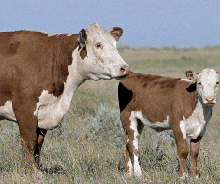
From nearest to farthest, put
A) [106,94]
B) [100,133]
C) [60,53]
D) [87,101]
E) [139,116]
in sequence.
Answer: [60,53]
[139,116]
[100,133]
[87,101]
[106,94]

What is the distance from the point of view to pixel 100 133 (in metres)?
8.36

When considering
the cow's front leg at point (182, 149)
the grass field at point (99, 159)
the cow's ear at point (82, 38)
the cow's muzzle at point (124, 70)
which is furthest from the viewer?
the cow's front leg at point (182, 149)

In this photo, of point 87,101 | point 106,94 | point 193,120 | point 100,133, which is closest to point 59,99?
point 193,120

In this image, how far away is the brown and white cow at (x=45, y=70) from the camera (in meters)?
4.56

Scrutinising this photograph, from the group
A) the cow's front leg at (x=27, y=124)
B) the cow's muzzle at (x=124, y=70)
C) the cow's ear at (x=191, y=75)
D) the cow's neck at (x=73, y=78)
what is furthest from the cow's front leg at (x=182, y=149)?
the cow's front leg at (x=27, y=124)

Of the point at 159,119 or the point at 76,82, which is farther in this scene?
the point at 159,119

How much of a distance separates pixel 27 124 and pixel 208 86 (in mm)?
2608

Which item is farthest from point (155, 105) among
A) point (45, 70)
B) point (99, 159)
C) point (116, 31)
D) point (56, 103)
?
point (45, 70)

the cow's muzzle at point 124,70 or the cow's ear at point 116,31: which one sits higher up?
the cow's ear at point 116,31

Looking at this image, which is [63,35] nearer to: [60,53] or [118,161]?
[60,53]

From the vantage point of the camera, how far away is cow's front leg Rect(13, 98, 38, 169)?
458 cm

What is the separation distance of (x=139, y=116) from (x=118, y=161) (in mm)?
890

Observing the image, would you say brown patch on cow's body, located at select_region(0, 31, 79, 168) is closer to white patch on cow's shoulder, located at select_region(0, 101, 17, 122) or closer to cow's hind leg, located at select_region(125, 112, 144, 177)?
white patch on cow's shoulder, located at select_region(0, 101, 17, 122)

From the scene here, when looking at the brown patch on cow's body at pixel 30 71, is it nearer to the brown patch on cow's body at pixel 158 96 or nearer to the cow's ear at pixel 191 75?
the brown patch on cow's body at pixel 158 96
